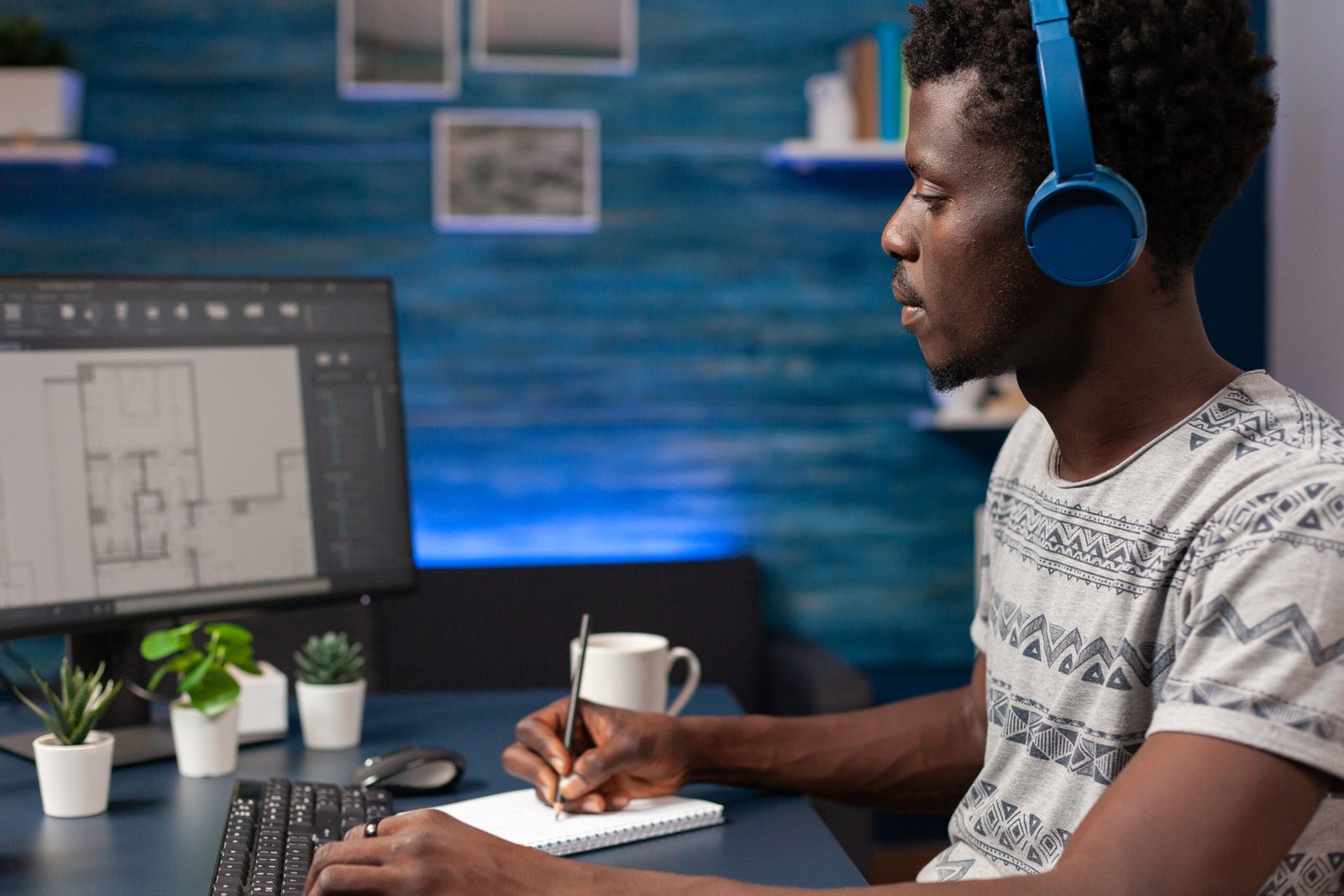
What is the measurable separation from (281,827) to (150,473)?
529 mm

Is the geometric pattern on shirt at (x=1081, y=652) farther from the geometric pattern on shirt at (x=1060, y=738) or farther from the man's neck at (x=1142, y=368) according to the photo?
the man's neck at (x=1142, y=368)

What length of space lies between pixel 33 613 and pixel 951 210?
1009 millimetres

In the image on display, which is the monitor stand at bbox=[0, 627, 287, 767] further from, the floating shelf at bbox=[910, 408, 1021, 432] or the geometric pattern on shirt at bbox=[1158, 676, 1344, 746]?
the floating shelf at bbox=[910, 408, 1021, 432]

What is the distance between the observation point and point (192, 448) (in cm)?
142

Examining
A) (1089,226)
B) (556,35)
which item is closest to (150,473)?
(1089,226)

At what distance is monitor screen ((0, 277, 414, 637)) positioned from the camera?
132cm

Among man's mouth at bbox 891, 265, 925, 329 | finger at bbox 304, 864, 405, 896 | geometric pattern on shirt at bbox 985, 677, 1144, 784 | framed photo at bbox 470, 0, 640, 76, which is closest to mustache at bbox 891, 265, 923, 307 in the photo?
man's mouth at bbox 891, 265, 925, 329

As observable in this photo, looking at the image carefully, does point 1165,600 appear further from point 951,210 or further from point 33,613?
point 33,613

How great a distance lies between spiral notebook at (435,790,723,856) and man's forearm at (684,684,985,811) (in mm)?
66

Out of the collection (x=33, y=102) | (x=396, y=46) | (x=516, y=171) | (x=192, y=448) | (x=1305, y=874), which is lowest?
(x=1305, y=874)

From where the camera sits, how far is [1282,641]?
2.43 feet

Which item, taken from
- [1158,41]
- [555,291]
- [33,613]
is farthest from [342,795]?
[555,291]

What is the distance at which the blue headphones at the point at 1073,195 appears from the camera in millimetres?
850

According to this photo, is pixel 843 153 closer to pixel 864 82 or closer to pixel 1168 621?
pixel 864 82
